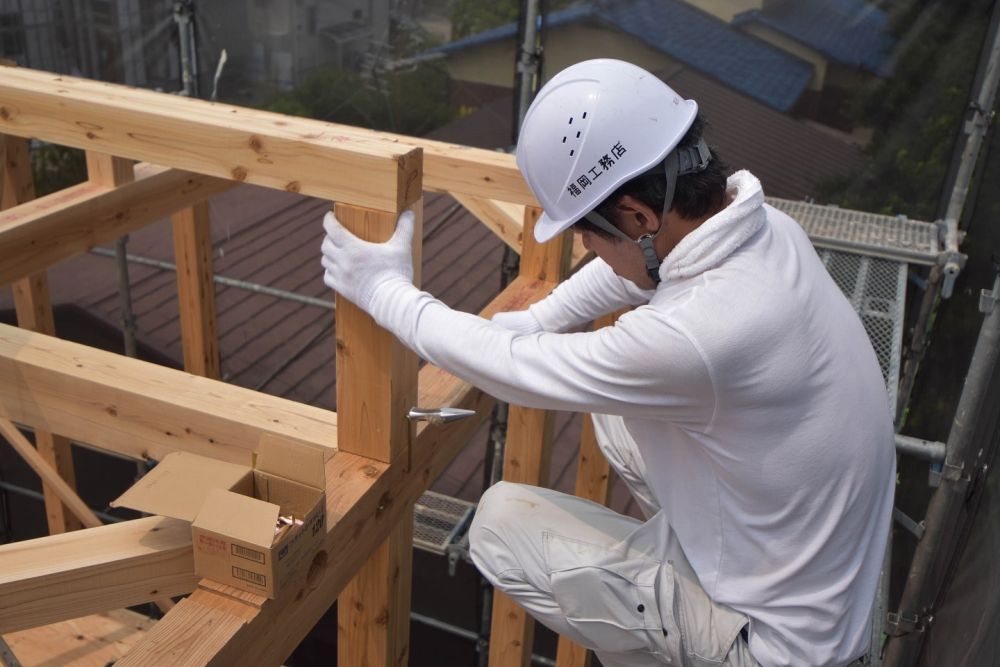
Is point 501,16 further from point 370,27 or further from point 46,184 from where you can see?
point 46,184

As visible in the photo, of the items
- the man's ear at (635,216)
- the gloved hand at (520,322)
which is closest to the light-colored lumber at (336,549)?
the gloved hand at (520,322)

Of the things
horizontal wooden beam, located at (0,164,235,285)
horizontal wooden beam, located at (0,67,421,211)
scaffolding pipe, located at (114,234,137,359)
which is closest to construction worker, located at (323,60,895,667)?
horizontal wooden beam, located at (0,67,421,211)

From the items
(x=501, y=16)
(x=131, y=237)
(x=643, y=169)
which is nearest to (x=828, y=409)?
(x=643, y=169)

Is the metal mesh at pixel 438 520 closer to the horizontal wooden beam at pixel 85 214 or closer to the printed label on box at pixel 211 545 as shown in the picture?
the horizontal wooden beam at pixel 85 214

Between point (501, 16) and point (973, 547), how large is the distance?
316 cm

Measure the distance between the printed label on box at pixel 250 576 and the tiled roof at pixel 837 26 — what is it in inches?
142

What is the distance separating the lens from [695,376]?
1.61 m

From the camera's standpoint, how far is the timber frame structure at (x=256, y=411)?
1551mm

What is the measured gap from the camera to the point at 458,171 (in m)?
2.56

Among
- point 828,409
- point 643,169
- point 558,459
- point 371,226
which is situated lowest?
point 558,459

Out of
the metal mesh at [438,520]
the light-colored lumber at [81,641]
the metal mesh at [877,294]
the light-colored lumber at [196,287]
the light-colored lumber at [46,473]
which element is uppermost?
the metal mesh at [877,294]

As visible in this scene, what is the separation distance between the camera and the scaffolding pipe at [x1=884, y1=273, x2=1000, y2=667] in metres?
2.98

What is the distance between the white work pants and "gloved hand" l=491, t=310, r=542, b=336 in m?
0.48

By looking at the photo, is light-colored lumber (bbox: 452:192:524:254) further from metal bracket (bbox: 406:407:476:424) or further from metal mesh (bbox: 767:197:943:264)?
metal mesh (bbox: 767:197:943:264)
